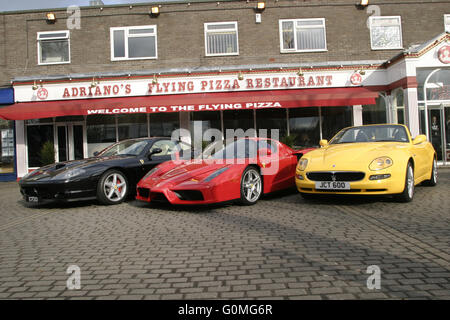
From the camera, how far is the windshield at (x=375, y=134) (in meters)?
6.78

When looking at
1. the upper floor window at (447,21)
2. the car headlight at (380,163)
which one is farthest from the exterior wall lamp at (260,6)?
the car headlight at (380,163)

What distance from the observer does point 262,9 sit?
1563 centimetres

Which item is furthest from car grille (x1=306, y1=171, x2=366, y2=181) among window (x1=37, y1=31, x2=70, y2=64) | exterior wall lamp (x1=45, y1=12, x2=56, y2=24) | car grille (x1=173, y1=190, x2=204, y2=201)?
exterior wall lamp (x1=45, y1=12, x2=56, y2=24)

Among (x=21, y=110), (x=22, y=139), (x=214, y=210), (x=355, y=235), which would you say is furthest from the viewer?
(x=22, y=139)

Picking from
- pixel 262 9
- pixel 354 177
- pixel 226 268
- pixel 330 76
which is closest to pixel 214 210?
pixel 354 177

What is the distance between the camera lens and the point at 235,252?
3.61 meters

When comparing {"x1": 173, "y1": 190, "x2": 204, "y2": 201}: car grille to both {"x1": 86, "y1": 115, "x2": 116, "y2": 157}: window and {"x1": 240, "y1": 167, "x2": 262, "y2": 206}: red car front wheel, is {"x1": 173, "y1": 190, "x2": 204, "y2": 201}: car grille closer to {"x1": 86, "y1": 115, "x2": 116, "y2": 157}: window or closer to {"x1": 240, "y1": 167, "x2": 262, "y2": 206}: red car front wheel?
{"x1": 240, "y1": 167, "x2": 262, "y2": 206}: red car front wheel

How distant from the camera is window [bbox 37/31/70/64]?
52.1 feet

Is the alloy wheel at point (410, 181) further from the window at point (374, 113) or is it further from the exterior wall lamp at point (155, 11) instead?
the exterior wall lamp at point (155, 11)

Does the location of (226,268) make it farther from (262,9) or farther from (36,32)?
(36,32)

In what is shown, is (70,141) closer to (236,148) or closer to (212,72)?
(212,72)

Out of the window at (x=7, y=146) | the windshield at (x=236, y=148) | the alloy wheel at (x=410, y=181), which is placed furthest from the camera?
the window at (x=7, y=146)

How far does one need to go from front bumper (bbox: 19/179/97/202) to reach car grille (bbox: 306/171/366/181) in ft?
13.0
